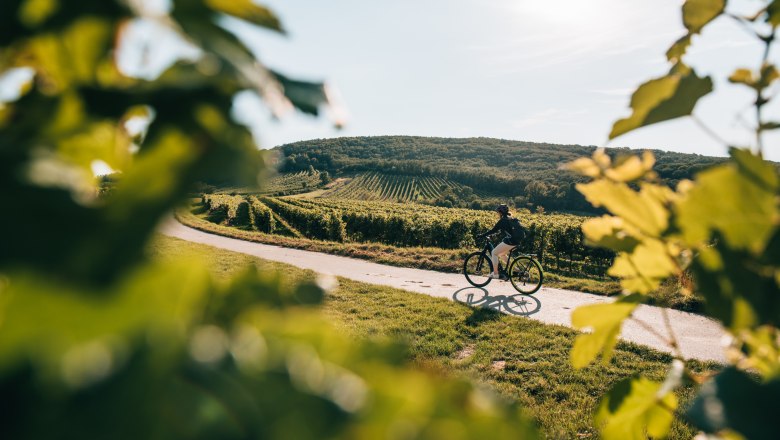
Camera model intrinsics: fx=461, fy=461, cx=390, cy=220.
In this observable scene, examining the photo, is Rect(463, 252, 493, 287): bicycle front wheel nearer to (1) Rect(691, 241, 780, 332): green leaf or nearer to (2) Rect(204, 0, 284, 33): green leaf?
(1) Rect(691, 241, 780, 332): green leaf

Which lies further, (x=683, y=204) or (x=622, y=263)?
(x=622, y=263)

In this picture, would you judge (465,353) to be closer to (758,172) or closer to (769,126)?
(769,126)

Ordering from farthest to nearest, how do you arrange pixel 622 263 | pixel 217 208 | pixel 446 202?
pixel 446 202, pixel 217 208, pixel 622 263

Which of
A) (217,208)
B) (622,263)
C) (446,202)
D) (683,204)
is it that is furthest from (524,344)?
(446,202)

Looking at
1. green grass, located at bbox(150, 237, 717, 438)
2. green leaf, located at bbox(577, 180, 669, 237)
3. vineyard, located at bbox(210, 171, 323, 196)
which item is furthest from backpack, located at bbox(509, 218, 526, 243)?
vineyard, located at bbox(210, 171, 323, 196)

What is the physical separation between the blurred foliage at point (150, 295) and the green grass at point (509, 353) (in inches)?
141

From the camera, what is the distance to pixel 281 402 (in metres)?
0.29

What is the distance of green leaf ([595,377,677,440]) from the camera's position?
82 centimetres

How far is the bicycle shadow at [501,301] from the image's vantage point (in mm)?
8875

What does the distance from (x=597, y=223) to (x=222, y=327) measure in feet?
2.41

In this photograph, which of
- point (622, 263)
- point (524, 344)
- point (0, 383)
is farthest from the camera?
point (524, 344)

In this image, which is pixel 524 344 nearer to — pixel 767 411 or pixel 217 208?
pixel 767 411

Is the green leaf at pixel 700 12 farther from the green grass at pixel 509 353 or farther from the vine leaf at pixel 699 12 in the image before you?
the green grass at pixel 509 353

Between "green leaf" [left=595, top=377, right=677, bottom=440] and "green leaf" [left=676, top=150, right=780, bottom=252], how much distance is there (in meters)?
0.45
